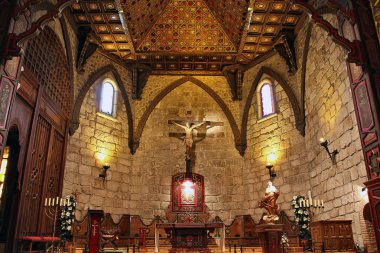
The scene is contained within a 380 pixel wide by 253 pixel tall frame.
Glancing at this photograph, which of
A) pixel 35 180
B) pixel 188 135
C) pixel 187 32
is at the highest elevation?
pixel 187 32

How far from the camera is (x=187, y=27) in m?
16.8

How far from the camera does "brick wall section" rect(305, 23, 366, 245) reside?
1088 centimetres

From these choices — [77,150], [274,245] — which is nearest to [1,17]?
[77,150]

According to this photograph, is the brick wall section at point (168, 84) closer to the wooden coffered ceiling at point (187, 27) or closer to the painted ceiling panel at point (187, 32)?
the wooden coffered ceiling at point (187, 27)

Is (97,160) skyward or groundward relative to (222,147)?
groundward

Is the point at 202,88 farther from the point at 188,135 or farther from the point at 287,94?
the point at 287,94

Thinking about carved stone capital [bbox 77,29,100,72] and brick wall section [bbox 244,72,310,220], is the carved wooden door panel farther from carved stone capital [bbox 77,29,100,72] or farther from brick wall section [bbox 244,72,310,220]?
brick wall section [bbox 244,72,310,220]

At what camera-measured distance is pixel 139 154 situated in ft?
60.2

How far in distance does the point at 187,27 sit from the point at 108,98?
5711mm

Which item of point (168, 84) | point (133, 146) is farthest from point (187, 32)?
point (133, 146)

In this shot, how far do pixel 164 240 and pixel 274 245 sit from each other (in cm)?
789

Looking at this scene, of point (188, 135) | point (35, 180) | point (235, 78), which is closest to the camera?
point (35, 180)

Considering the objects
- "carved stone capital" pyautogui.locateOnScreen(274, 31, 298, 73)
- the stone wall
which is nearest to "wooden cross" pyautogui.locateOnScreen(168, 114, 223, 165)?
the stone wall

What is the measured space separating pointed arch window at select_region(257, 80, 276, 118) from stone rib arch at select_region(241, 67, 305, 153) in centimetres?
37
